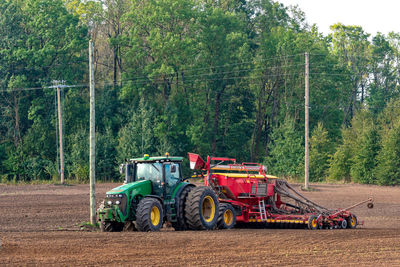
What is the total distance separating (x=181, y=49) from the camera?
61750 mm

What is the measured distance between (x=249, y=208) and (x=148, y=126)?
3755 centimetres

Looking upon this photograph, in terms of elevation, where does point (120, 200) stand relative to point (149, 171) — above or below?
below

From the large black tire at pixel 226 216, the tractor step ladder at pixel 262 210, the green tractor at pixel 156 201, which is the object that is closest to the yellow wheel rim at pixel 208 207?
the green tractor at pixel 156 201

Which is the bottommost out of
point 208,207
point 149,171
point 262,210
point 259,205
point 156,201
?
point 262,210

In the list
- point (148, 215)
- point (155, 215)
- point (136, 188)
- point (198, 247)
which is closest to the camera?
point (198, 247)

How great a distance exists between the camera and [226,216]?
70.3 ft

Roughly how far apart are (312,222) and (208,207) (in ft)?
12.8

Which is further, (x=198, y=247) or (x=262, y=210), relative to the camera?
(x=262, y=210)

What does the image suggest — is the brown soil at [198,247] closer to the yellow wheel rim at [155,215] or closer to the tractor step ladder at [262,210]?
the yellow wheel rim at [155,215]

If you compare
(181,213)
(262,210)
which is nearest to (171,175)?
(181,213)

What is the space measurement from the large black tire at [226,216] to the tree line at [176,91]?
1361 inches

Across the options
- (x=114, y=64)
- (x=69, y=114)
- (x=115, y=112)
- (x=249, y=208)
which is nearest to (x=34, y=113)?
(x=69, y=114)

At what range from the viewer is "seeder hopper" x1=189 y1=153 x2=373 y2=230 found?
2173cm

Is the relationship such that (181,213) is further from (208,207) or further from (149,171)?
(149,171)
